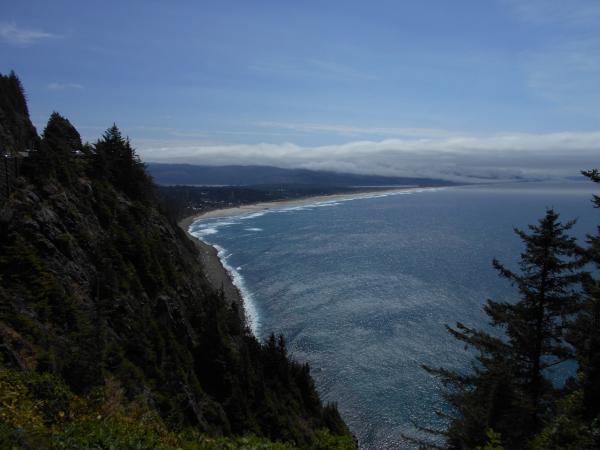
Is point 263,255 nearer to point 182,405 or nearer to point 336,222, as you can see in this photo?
point 336,222

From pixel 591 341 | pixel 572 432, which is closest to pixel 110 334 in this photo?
pixel 572 432

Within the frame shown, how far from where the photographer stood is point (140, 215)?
127ft

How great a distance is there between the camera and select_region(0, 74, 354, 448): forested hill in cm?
1114

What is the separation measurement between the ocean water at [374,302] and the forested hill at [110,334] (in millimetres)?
9893

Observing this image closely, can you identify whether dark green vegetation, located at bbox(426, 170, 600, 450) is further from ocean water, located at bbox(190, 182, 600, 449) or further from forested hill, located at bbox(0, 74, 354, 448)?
ocean water, located at bbox(190, 182, 600, 449)

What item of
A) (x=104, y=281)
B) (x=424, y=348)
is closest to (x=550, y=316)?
(x=104, y=281)

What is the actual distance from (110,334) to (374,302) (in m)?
58.2

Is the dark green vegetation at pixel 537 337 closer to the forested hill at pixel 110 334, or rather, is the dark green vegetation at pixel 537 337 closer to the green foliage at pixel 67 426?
the forested hill at pixel 110 334

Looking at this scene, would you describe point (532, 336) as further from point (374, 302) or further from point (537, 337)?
point (374, 302)

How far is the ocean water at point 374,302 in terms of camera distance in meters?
46.8

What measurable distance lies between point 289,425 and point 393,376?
22.2 meters

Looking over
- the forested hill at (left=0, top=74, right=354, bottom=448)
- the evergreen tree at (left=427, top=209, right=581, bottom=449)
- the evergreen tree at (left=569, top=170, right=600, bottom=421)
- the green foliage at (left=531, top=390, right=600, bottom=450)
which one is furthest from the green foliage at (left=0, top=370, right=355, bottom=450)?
the evergreen tree at (left=427, top=209, right=581, bottom=449)

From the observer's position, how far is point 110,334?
2262cm

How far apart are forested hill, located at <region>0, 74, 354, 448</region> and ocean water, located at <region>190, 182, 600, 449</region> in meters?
9.89
